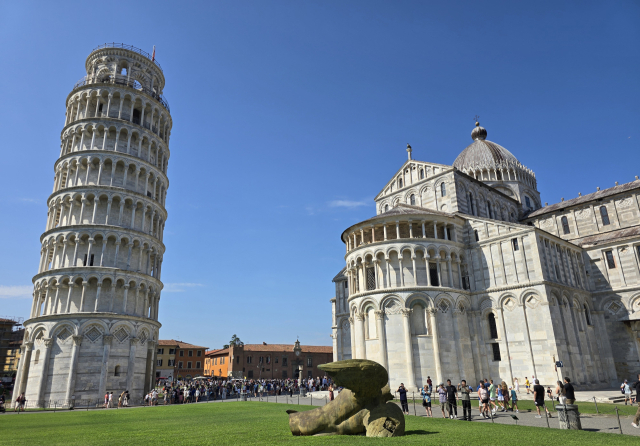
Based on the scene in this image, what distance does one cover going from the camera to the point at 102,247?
38094mm

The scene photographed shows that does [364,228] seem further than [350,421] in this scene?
Yes

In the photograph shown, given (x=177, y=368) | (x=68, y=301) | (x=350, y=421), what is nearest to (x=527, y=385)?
(x=350, y=421)

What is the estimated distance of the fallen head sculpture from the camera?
11.9 metres

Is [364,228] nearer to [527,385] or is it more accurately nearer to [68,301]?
[527,385]

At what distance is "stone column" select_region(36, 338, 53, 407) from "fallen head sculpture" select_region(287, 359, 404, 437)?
3003 cm

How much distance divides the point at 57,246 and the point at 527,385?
131ft

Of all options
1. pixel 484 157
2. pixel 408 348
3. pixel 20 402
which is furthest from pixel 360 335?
pixel 484 157

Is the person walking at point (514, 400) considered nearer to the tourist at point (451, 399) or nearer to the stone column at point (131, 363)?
the tourist at point (451, 399)

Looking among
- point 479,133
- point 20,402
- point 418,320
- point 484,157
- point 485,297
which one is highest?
point 479,133

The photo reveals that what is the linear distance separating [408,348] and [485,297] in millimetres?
8223

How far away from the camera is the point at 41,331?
3609cm

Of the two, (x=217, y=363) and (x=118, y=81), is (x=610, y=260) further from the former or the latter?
(x=217, y=363)

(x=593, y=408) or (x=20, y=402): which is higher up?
(x=20, y=402)

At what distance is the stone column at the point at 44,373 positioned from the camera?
33.7 metres
